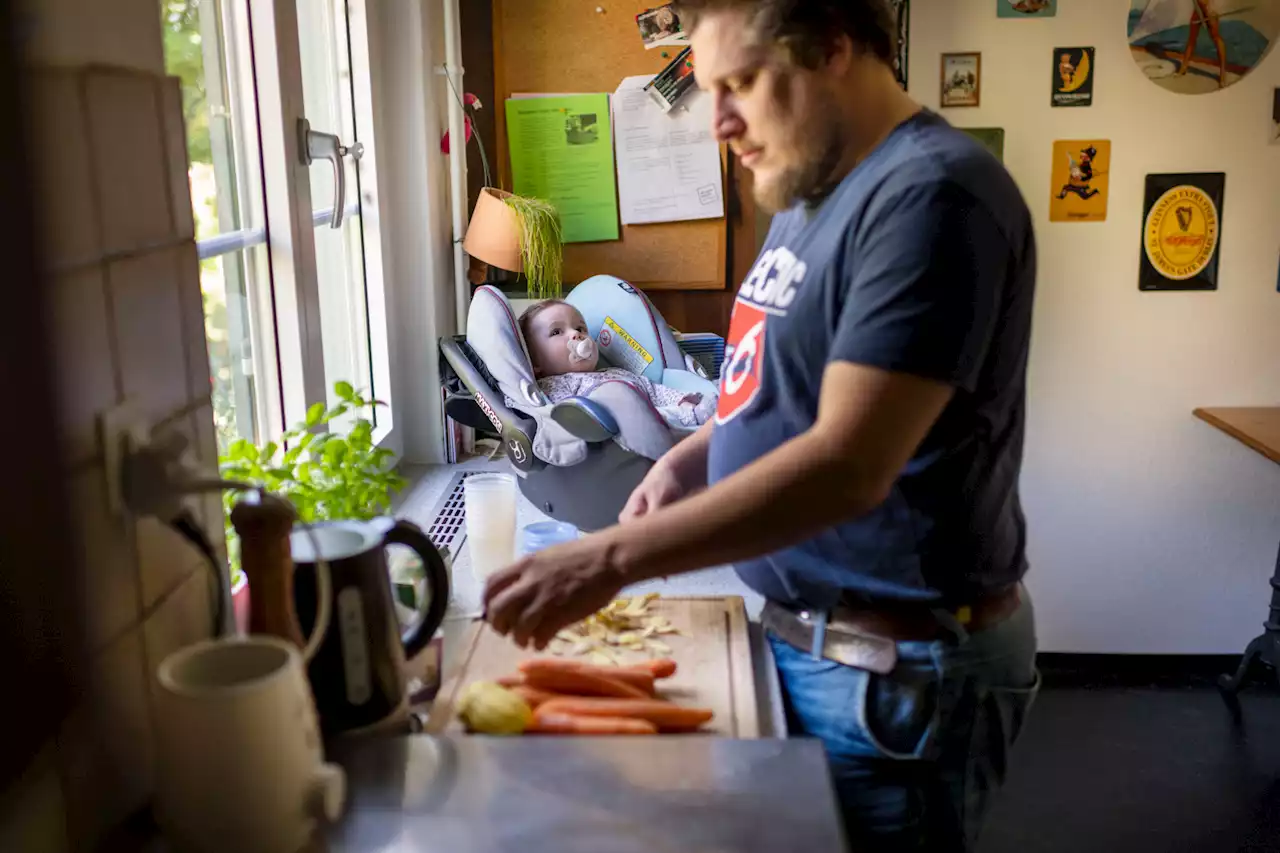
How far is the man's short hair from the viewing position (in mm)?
1101

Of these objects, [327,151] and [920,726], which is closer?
[920,726]

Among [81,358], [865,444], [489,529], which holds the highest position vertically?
[81,358]

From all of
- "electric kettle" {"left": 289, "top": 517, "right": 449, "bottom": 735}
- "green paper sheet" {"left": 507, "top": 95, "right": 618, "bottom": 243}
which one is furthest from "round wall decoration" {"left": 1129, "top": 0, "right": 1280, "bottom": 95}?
"electric kettle" {"left": 289, "top": 517, "right": 449, "bottom": 735}

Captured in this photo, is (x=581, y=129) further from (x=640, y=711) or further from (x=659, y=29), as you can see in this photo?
(x=640, y=711)

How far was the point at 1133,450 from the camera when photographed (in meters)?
2.93

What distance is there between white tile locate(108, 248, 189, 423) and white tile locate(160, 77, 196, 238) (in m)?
0.03

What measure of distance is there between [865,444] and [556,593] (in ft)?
0.95

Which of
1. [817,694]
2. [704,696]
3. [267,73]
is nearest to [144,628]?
[704,696]

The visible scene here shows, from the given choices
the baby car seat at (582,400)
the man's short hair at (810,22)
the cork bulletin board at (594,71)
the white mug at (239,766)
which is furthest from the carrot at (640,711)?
the cork bulletin board at (594,71)

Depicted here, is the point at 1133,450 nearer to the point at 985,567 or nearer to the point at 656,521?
the point at 985,567

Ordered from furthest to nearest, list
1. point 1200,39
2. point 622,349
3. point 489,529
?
point 1200,39, point 622,349, point 489,529

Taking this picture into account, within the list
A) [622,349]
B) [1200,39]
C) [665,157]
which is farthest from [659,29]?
[1200,39]

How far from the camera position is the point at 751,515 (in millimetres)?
965

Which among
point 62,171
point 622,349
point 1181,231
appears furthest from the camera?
point 1181,231
